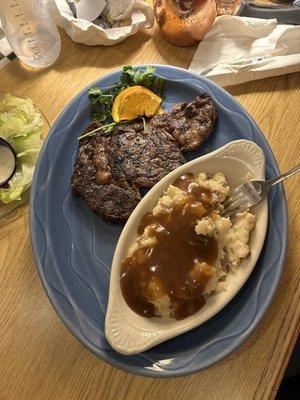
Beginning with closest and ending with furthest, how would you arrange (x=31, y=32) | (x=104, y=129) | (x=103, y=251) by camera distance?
(x=103, y=251) < (x=104, y=129) < (x=31, y=32)

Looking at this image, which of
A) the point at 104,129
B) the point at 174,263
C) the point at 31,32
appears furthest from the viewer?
the point at 31,32

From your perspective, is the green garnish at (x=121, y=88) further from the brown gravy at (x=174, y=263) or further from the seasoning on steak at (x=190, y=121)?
the brown gravy at (x=174, y=263)

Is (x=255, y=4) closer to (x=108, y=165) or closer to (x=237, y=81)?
(x=237, y=81)

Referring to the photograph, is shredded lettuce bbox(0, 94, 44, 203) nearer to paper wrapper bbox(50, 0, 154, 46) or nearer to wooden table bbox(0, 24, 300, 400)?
wooden table bbox(0, 24, 300, 400)

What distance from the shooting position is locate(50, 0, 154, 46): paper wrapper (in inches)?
64.6

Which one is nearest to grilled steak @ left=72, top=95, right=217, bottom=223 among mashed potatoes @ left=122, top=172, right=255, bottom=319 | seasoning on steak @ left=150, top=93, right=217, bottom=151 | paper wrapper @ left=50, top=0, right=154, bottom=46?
seasoning on steak @ left=150, top=93, right=217, bottom=151

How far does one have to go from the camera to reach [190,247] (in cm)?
122

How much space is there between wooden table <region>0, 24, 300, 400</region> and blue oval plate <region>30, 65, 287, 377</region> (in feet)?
0.25

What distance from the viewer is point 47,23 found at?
5.33 feet

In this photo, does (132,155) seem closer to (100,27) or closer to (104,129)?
(104,129)

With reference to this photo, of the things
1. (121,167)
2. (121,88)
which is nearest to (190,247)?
Answer: (121,167)

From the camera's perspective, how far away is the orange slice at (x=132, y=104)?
4.92 ft

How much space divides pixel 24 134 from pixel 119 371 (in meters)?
0.83

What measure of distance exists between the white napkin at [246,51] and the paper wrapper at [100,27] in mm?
244
